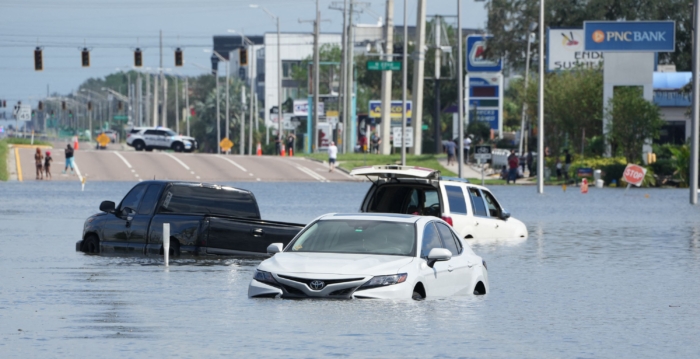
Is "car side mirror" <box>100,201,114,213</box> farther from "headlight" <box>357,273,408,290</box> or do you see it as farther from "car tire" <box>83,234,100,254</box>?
"headlight" <box>357,273,408,290</box>

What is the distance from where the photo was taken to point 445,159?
80875 millimetres

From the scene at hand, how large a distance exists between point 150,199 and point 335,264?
848 cm

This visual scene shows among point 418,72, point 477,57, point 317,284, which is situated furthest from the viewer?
point 477,57

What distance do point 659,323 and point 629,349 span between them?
238cm

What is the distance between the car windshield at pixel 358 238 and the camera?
15.5 metres

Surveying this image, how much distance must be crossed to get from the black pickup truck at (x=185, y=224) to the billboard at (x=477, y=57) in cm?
7734

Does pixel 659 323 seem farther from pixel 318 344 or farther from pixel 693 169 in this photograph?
pixel 693 169

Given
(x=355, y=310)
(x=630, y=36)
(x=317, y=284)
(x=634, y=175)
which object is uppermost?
(x=630, y=36)

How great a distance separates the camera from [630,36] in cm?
7331

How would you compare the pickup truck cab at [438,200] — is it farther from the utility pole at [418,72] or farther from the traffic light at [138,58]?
the utility pole at [418,72]

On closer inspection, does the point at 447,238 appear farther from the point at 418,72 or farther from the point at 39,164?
the point at 418,72

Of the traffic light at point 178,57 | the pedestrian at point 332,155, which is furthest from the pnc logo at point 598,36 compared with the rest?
the traffic light at point 178,57

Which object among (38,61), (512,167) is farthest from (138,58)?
(512,167)

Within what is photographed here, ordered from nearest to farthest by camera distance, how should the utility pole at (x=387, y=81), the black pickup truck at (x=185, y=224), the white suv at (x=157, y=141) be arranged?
the black pickup truck at (x=185, y=224) → the utility pole at (x=387, y=81) → the white suv at (x=157, y=141)
